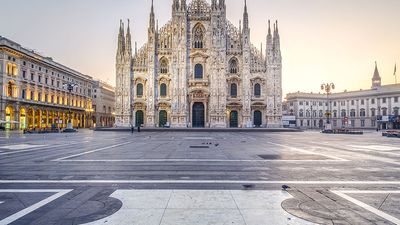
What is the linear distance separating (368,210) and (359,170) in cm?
507

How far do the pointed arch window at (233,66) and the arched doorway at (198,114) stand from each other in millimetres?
9435

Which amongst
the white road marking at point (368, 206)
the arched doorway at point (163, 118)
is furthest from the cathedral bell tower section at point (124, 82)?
the white road marking at point (368, 206)

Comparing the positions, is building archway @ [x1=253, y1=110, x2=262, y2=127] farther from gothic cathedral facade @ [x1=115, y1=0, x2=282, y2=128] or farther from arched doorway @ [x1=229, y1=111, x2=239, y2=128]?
arched doorway @ [x1=229, y1=111, x2=239, y2=128]

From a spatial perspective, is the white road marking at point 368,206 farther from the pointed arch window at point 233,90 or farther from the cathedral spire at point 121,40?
the cathedral spire at point 121,40

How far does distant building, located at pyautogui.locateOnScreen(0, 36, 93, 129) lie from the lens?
48812mm

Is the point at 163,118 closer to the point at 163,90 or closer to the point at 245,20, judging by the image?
the point at 163,90

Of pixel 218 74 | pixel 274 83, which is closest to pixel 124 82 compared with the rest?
pixel 218 74

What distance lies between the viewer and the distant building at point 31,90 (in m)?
48.8

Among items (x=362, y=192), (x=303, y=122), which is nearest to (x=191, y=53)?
(x=362, y=192)

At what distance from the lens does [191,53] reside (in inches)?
2168

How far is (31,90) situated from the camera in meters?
55.9

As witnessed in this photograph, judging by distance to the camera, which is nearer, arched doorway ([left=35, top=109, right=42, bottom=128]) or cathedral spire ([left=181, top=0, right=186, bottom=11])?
cathedral spire ([left=181, top=0, right=186, bottom=11])

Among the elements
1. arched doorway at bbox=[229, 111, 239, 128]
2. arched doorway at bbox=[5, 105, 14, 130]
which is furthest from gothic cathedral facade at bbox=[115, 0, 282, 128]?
arched doorway at bbox=[5, 105, 14, 130]

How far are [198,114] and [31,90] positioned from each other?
35.2 meters
